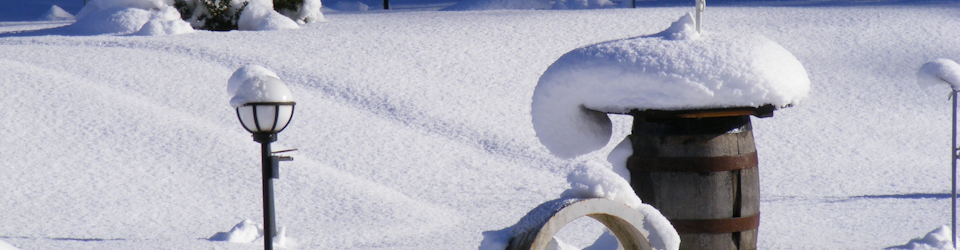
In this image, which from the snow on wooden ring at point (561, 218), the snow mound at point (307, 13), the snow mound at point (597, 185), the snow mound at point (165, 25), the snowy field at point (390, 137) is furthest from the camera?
the snow mound at point (307, 13)

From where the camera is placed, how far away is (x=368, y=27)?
432 inches

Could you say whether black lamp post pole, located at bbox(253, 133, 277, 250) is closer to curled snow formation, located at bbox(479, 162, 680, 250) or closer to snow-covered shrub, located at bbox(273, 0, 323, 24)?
curled snow formation, located at bbox(479, 162, 680, 250)

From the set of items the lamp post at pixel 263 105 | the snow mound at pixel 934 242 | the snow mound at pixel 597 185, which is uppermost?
the lamp post at pixel 263 105

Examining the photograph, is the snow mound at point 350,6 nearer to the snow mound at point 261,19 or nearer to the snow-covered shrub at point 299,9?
the snow-covered shrub at point 299,9

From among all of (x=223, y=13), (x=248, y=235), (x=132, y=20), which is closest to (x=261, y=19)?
(x=223, y=13)

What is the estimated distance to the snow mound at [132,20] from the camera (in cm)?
1027

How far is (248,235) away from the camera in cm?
514

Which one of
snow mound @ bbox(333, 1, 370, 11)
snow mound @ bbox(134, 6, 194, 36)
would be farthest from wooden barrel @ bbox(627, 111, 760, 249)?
snow mound @ bbox(333, 1, 370, 11)

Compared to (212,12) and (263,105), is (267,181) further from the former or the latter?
(212,12)

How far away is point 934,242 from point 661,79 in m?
2.76

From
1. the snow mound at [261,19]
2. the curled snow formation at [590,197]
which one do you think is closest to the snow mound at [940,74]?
the curled snow formation at [590,197]

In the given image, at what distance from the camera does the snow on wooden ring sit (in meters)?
2.32

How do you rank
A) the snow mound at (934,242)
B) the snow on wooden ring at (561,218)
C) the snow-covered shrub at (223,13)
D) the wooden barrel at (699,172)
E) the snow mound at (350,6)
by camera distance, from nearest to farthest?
the snow on wooden ring at (561,218) < the wooden barrel at (699,172) < the snow mound at (934,242) < the snow-covered shrub at (223,13) < the snow mound at (350,6)

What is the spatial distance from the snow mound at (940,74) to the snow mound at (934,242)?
2.53 ft
